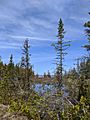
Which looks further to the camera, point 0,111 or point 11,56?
point 11,56

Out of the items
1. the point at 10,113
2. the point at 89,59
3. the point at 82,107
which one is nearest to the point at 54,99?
the point at 82,107

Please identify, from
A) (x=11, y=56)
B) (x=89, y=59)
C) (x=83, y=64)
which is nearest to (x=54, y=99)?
(x=89, y=59)

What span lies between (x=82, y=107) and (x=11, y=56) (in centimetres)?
6548

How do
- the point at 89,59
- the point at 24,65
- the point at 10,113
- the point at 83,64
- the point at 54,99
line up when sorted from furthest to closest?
the point at 24,65 < the point at 83,64 < the point at 89,59 < the point at 10,113 < the point at 54,99

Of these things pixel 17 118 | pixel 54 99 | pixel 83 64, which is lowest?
pixel 17 118

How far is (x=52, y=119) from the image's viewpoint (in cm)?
1084

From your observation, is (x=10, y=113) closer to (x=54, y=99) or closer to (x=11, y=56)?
(x=54, y=99)

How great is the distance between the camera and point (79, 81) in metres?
27.8

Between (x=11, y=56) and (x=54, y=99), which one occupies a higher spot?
(x=11, y=56)

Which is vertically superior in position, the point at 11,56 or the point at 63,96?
the point at 11,56

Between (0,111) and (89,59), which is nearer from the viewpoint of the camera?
(0,111)

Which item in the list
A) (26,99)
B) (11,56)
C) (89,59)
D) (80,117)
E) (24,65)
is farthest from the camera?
(11,56)

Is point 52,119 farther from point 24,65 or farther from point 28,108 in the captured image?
point 24,65

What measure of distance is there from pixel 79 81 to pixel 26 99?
45.2 ft
